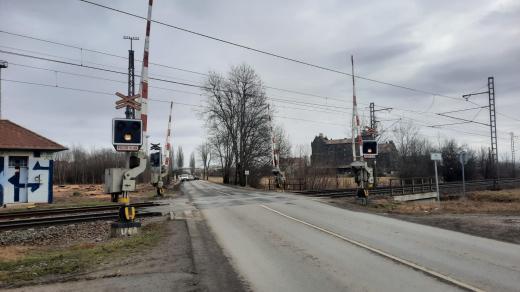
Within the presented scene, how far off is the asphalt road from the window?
2156cm

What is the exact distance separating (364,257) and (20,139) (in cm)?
2944

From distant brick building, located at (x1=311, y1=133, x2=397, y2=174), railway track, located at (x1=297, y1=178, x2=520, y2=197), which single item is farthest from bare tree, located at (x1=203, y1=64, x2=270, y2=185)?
distant brick building, located at (x1=311, y1=133, x2=397, y2=174)

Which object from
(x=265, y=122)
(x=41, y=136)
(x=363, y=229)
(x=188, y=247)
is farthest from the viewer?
(x=265, y=122)

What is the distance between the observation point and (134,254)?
407 inches

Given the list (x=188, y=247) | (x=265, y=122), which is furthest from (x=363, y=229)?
(x=265, y=122)

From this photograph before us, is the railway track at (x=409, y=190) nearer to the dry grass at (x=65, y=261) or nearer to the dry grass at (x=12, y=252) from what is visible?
the dry grass at (x=65, y=261)

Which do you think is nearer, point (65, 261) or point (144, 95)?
point (65, 261)

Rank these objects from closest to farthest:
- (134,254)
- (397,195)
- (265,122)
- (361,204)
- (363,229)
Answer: (134,254)
(363,229)
(361,204)
(397,195)
(265,122)

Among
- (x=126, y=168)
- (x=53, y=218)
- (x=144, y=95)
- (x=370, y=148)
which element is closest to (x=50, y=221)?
(x=53, y=218)

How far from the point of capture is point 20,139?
3178cm

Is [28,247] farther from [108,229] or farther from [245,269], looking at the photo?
[245,269]

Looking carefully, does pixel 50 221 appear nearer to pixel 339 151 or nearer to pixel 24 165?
pixel 24 165

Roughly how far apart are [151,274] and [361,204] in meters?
17.9

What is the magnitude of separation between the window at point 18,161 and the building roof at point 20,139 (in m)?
0.85
